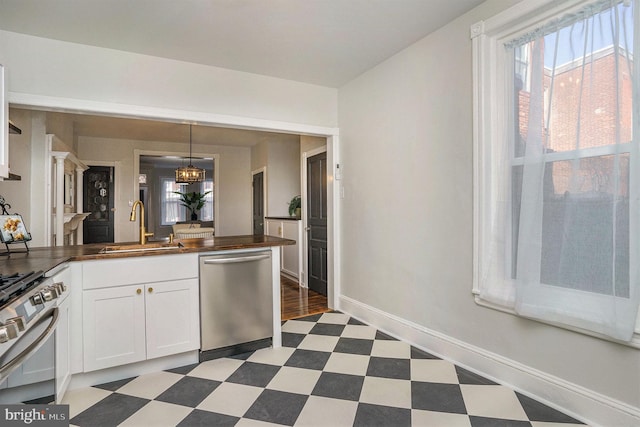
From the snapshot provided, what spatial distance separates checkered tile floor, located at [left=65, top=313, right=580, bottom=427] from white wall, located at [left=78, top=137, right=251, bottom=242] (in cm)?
485

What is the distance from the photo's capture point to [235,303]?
263 cm

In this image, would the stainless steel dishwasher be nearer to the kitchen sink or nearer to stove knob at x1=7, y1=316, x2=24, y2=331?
the kitchen sink

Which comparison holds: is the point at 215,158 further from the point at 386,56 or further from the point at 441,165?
the point at 441,165

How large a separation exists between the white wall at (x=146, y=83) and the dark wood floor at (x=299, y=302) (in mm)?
2094

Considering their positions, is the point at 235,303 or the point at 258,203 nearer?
the point at 235,303

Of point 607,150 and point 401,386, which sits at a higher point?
point 607,150

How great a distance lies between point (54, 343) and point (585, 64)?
305 centimetres

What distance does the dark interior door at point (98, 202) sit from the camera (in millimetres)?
6371

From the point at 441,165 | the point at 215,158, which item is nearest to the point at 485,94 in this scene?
the point at 441,165

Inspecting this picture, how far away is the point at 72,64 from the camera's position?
8.82ft

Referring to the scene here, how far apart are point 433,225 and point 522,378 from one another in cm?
115

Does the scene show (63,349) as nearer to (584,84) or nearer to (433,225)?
(433,225)

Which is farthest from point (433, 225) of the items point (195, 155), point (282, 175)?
point (195, 155)

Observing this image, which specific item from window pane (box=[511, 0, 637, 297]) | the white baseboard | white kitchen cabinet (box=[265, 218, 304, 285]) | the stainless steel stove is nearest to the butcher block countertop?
the stainless steel stove
